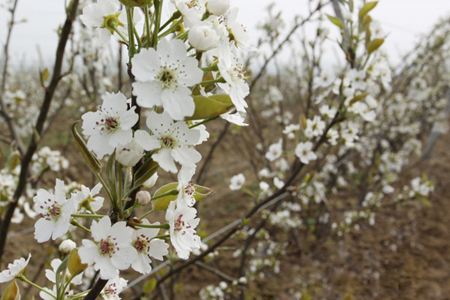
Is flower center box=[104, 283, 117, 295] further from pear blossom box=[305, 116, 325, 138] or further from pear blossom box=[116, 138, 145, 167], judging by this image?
pear blossom box=[305, 116, 325, 138]

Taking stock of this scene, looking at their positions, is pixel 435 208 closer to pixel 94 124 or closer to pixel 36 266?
pixel 36 266

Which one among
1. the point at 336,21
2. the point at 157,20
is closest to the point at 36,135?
the point at 157,20

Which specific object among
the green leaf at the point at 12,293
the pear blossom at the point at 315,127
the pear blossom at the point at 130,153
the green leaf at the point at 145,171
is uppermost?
A: the pear blossom at the point at 130,153

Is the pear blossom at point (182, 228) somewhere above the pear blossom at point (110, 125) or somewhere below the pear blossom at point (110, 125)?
below

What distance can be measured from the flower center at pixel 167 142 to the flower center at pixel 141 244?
18 cm

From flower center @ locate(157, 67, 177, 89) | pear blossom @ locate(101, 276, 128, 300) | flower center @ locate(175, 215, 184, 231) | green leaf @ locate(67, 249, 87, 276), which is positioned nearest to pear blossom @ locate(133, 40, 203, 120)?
flower center @ locate(157, 67, 177, 89)

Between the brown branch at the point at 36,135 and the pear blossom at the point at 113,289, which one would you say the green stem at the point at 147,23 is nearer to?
the pear blossom at the point at 113,289

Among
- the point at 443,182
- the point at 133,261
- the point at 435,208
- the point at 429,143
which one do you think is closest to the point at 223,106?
the point at 133,261

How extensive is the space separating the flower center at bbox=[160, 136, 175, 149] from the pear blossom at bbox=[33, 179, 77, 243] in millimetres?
200

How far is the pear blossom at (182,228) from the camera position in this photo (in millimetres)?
827

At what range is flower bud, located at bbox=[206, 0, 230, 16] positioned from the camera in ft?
2.70

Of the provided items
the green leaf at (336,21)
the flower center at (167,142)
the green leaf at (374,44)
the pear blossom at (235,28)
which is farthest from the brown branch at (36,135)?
the green leaf at (374,44)

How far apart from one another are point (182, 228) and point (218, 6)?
0.42 m

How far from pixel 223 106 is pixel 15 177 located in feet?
7.48
